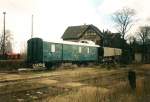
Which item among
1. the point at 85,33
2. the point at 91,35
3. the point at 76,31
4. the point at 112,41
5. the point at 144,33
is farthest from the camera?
the point at 144,33

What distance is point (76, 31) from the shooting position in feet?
259

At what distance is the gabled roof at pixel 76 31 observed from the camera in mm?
76312

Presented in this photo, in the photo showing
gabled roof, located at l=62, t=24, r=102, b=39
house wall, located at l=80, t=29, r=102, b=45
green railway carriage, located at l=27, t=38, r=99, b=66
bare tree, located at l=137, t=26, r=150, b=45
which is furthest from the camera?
bare tree, located at l=137, t=26, r=150, b=45

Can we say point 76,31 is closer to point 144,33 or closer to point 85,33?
point 85,33

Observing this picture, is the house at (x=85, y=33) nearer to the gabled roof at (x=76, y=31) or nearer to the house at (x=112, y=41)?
the gabled roof at (x=76, y=31)

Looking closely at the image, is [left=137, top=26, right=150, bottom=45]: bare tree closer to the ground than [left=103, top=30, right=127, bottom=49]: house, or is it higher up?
higher up

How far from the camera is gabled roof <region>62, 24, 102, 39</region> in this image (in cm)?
7631

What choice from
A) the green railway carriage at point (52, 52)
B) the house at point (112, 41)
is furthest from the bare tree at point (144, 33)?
the green railway carriage at point (52, 52)

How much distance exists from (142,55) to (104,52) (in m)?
26.3

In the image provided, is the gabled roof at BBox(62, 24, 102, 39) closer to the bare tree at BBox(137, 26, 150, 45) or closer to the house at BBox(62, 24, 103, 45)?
the house at BBox(62, 24, 103, 45)

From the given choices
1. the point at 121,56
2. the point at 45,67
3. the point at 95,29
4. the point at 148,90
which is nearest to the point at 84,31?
the point at 95,29

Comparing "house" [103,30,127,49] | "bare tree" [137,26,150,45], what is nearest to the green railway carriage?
"house" [103,30,127,49]

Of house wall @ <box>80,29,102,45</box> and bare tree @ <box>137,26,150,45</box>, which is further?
bare tree @ <box>137,26,150,45</box>

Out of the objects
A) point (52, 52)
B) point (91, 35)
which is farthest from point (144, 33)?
point (52, 52)
